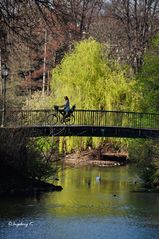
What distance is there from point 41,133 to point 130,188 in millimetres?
4436

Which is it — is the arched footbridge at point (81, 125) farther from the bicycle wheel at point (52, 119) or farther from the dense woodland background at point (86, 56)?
the dense woodland background at point (86, 56)

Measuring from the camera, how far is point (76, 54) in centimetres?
3878

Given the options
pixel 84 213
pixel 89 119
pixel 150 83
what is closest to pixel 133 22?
pixel 89 119

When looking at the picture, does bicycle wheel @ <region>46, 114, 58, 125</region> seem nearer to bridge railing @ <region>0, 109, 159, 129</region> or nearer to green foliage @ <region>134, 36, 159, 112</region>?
bridge railing @ <region>0, 109, 159, 129</region>

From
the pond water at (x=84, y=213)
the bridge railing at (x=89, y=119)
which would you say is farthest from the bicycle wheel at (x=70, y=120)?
the pond water at (x=84, y=213)

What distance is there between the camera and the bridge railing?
2523cm

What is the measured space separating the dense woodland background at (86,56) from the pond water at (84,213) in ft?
7.95

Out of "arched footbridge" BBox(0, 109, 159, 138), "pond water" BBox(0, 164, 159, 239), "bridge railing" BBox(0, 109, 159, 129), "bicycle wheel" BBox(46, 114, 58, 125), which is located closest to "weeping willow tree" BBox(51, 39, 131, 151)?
"bridge railing" BBox(0, 109, 159, 129)

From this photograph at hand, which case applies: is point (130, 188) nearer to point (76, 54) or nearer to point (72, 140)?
point (72, 140)

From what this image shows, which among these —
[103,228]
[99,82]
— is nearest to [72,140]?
[99,82]

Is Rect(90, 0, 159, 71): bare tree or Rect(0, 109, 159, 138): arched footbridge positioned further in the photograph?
Rect(90, 0, 159, 71): bare tree

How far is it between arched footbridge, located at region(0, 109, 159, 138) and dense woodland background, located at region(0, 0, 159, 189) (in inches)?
27.7

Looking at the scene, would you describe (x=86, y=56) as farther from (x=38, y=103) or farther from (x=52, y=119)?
(x=52, y=119)

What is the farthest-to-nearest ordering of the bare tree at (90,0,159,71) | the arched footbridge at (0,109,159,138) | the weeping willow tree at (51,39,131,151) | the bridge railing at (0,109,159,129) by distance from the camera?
the bare tree at (90,0,159,71)
the weeping willow tree at (51,39,131,151)
the bridge railing at (0,109,159,129)
the arched footbridge at (0,109,159,138)
